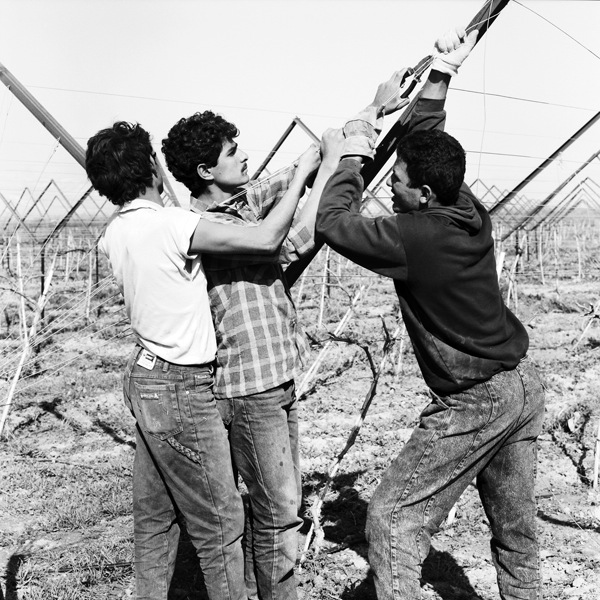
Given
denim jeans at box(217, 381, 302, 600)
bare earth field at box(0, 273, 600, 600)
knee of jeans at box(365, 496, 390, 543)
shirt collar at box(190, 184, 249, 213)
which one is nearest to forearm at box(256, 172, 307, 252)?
shirt collar at box(190, 184, 249, 213)

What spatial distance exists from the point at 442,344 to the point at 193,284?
2.33ft

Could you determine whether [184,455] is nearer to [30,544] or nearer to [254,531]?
[254,531]

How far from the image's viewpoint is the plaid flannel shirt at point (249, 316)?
1.95m

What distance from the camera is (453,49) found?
2.12m

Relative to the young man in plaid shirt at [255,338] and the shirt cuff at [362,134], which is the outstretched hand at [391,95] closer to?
the shirt cuff at [362,134]

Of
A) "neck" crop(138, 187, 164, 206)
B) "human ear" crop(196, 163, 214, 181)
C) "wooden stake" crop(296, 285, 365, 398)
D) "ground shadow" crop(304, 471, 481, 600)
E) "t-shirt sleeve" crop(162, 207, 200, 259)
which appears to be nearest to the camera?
"t-shirt sleeve" crop(162, 207, 200, 259)

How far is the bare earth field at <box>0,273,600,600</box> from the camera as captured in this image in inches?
108

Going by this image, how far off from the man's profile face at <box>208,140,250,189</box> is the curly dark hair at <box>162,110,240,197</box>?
15mm

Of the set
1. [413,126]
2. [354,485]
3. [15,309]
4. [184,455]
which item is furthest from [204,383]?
[15,309]

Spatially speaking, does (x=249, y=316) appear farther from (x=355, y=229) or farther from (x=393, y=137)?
(x=393, y=137)

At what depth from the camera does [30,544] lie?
312cm

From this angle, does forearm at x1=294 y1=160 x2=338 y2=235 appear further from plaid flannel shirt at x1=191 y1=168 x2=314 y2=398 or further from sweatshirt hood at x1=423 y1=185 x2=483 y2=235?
sweatshirt hood at x1=423 y1=185 x2=483 y2=235

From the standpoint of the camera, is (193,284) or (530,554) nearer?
(193,284)

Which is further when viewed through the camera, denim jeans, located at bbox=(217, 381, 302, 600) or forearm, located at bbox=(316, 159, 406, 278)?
denim jeans, located at bbox=(217, 381, 302, 600)
